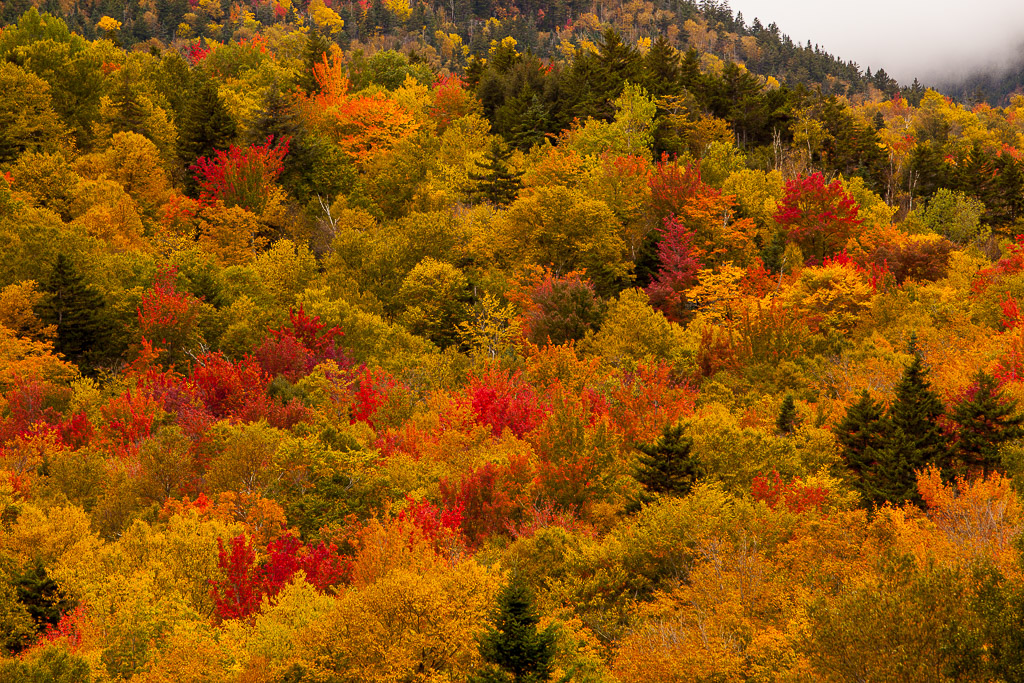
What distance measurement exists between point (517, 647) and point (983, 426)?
2725 cm

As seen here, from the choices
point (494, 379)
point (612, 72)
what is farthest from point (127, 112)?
point (494, 379)

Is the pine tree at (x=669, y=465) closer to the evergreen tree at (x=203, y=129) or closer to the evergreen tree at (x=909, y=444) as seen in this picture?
the evergreen tree at (x=909, y=444)

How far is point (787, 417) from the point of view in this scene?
45312mm

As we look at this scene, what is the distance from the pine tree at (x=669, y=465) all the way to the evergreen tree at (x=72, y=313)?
3535 centimetres

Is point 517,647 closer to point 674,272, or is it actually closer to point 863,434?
point 863,434

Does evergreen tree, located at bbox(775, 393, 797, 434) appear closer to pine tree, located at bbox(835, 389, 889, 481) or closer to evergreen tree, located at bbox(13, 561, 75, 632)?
pine tree, located at bbox(835, 389, 889, 481)

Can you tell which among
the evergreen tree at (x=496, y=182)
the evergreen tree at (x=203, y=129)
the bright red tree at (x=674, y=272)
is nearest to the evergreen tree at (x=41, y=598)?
the bright red tree at (x=674, y=272)

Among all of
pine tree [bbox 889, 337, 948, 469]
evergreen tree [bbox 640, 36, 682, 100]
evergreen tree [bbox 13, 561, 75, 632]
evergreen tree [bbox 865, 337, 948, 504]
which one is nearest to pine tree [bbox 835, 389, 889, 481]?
evergreen tree [bbox 865, 337, 948, 504]

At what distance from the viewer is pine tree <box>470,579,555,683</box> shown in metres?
21.9

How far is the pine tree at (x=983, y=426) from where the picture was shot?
38781mm

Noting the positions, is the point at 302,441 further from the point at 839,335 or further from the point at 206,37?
the point at 206,37

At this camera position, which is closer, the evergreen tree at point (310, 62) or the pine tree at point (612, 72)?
the pine tree at point (612, 72)

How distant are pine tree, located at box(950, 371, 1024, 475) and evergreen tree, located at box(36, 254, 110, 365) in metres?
46.5

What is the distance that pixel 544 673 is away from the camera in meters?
22.1
